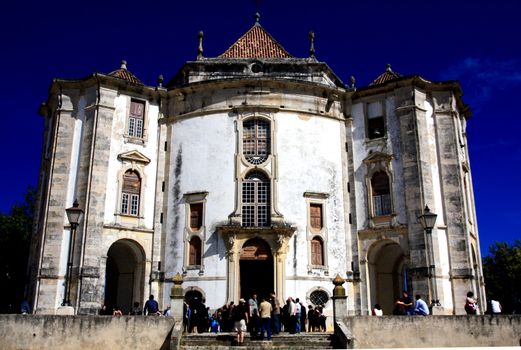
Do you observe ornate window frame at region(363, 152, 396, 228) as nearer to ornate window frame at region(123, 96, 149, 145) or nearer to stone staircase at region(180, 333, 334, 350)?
stone staircase at region(180, 333, 334, 350)

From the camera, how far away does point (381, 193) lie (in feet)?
91.0

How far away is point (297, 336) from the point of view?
58.5 ft

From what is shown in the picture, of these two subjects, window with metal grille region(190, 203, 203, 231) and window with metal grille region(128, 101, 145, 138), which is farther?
window with metal grille region(128, 101, 145, 138)

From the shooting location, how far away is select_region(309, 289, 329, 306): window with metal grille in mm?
25891

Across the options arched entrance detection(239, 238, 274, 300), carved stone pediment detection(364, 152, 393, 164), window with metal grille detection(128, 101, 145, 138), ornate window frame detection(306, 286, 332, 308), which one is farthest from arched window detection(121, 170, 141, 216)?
carved stone pediment detection(364, 152, 393, 164)

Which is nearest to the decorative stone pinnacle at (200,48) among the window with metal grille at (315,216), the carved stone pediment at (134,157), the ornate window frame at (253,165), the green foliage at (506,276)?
the ornate window frame at (253,165)

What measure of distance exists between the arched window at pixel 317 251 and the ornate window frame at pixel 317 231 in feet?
0.33

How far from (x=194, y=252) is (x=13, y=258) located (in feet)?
65.2

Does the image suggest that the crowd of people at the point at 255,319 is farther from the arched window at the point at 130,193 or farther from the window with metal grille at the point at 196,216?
the arched window at the point at 130,193

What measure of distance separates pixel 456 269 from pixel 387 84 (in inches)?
391

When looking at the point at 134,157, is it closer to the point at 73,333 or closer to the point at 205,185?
the point at 205,185

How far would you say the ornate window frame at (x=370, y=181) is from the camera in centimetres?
2699

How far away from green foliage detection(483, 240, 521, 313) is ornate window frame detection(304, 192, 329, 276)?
88.2 ft

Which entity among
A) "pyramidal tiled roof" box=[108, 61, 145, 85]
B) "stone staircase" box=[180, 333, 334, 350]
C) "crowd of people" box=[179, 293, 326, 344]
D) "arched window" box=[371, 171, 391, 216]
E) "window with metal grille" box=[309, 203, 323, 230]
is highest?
"pyramidal tiled roof" box=[108, 61, 145, 85]
